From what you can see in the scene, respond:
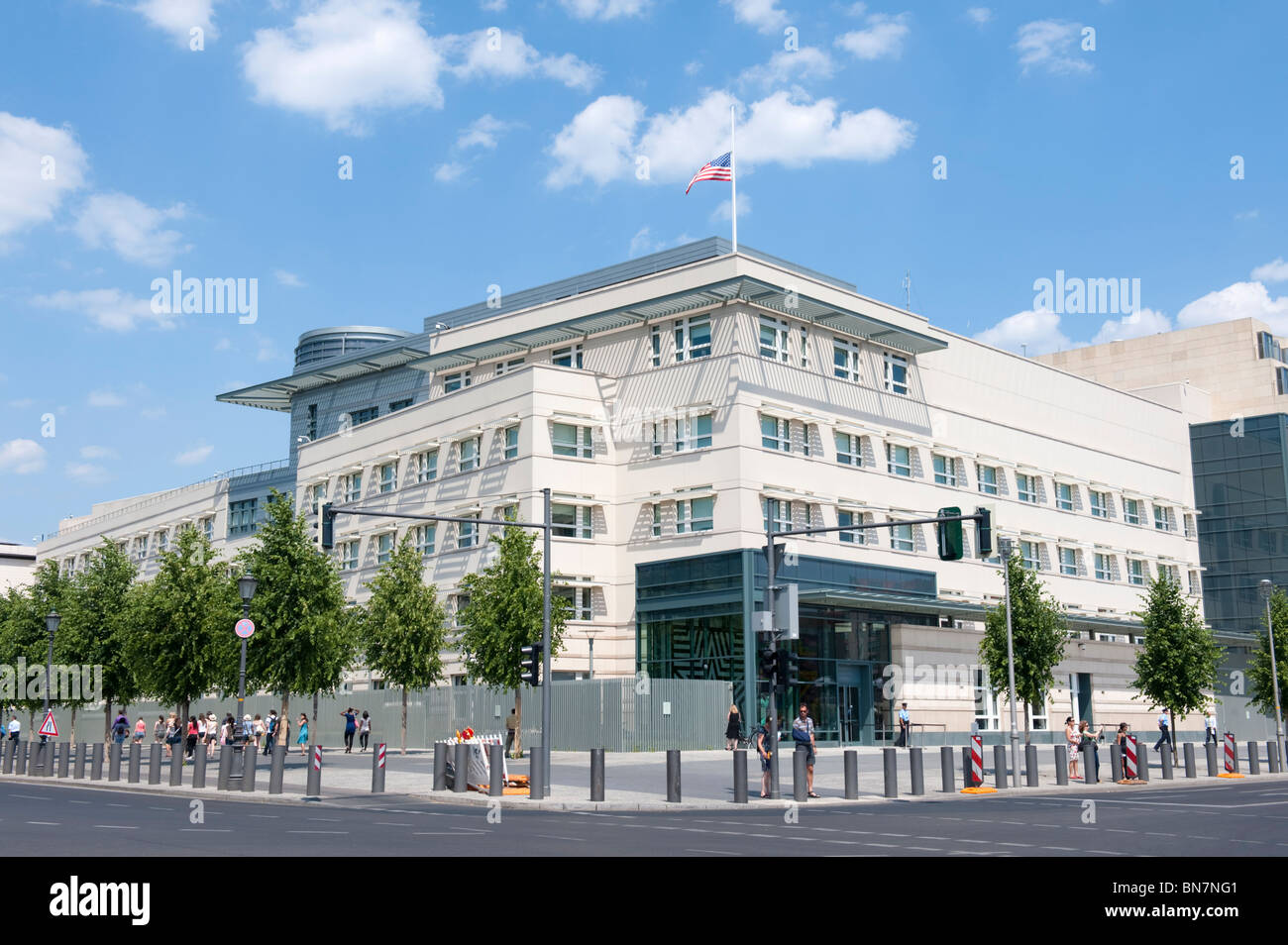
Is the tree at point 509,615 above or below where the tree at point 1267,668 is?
above

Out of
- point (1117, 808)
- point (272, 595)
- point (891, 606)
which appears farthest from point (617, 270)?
point (1117, 808)

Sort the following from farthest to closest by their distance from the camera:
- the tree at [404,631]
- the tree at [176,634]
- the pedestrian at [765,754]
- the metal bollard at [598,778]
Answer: the tree at [404,631] → the tree at [176,634] → the pedestrian at [765,754] → the metal bollard at [598,778]

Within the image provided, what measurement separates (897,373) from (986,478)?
767 centimetres

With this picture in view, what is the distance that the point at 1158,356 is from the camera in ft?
297

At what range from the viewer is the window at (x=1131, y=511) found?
235ft

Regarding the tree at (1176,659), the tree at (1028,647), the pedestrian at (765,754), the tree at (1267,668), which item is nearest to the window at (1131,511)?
the tree at (1267,668)

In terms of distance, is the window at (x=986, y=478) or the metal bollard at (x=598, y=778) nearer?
the metal bollard at (x=598, y=778)

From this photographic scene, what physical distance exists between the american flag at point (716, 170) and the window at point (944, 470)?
18.8 metres

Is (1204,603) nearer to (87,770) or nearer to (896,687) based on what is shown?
(896,687)

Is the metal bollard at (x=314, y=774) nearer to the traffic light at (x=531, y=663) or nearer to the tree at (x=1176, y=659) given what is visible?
the traffic light at (x=531, y=663)

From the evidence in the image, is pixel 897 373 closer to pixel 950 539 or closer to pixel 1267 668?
pixel 1267 668

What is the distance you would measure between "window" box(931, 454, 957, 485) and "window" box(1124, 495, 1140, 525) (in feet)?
53.8

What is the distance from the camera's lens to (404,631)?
5044 cm
